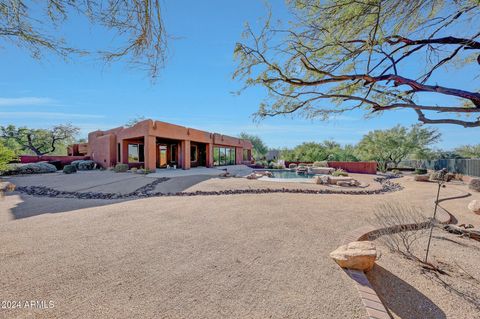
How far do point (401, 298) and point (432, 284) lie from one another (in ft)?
1.99

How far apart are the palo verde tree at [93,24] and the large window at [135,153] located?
1602 cm

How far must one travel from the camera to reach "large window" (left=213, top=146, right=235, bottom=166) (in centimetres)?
2352

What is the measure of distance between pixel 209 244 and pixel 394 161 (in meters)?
→ 28.2

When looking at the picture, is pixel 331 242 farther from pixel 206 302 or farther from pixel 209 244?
pixel 206 302

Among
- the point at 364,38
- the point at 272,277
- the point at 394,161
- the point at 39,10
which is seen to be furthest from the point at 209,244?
the point at 394,161

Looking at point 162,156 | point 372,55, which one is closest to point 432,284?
point 372,55

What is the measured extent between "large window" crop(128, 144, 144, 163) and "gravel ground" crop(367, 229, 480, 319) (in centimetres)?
1820

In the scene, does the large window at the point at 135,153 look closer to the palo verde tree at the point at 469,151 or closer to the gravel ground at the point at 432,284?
the gravel ground at the point at 432,284

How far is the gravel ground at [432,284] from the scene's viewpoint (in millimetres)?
1957

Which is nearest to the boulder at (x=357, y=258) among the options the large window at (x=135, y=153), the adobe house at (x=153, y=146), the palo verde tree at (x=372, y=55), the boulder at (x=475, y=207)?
the palo verde tree at (x=372, y=55)

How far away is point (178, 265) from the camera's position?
256 centimetres

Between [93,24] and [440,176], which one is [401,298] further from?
[93,24]

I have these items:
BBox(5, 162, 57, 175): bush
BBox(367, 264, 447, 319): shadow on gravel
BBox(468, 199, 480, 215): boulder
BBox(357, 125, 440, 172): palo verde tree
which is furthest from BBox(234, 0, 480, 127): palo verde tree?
BBox(357, 125, 440, 172): palo verde tree

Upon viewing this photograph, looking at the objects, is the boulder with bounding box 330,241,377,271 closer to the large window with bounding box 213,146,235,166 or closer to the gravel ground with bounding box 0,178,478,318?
the gravel ground with bounding box 0,178,478,318
